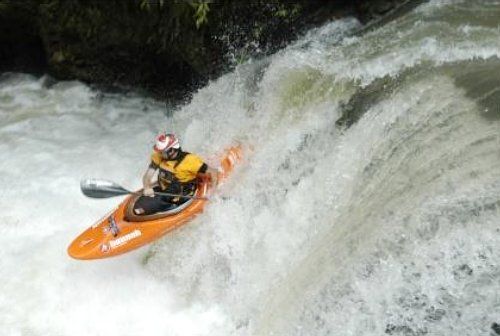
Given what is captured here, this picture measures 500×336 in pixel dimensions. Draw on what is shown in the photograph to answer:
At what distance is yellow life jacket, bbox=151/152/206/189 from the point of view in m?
4.90

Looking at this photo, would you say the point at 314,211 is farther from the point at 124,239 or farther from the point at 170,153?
the point at 124,239

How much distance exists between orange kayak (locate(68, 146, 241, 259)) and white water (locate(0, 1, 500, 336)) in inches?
6.2

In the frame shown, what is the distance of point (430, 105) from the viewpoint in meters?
4.70

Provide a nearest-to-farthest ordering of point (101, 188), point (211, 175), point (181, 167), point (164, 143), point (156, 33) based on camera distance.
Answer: point (101, 188) → point (164, 143) → point (181, 167) → point (211, 175) → point (156, 33)

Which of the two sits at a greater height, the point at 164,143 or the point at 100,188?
the point at 164,143

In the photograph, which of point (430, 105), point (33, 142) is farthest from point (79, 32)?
point (430, 105)

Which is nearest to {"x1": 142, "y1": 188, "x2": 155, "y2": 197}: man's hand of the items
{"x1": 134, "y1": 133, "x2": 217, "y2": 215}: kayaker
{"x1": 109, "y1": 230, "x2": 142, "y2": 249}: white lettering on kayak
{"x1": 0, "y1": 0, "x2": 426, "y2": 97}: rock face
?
{"x1": 134, "y1": 133, "x2": 217, "y2": 215}: kayaker

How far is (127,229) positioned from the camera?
4.96 metres

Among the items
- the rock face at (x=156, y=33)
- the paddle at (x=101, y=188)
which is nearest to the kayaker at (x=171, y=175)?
the paddle at (x=101, y=188)

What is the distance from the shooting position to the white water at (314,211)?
13.0 ft

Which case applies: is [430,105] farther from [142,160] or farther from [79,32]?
[79,32]

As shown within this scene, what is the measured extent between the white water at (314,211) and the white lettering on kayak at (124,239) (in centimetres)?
33

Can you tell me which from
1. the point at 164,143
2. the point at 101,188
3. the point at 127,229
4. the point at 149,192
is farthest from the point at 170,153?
the point at 127,229

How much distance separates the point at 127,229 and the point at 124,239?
0.09 m
